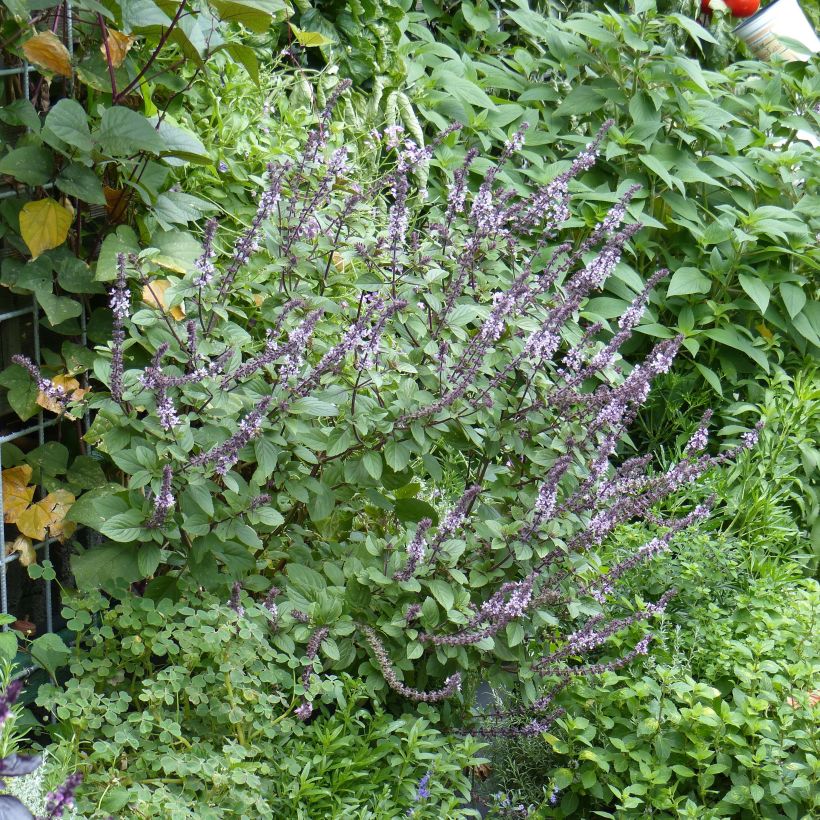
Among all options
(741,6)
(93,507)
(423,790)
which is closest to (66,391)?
(93,507)

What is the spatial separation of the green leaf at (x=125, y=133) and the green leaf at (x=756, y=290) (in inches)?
106

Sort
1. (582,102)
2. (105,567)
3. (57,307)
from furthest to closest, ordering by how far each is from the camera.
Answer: (582,102)
(57,307)
(105,567)

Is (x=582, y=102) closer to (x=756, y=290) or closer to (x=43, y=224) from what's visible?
(x=756, y=290)

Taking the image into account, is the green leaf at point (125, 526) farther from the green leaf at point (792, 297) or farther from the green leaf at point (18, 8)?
the green leaf at point (792, 297)

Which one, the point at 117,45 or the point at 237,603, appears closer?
the point at 237,603

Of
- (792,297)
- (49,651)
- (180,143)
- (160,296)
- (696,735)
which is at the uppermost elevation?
(180,143)

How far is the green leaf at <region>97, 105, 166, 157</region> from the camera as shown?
252 centimetres

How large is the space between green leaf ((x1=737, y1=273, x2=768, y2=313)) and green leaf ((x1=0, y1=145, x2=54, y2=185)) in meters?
2.87

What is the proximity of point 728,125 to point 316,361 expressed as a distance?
10.3 feet

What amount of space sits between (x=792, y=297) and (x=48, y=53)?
317cm

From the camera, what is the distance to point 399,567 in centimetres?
247

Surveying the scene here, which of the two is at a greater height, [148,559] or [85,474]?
[148,559]

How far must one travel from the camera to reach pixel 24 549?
2.73 meters

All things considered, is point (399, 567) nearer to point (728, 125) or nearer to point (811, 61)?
point (728, 125)
